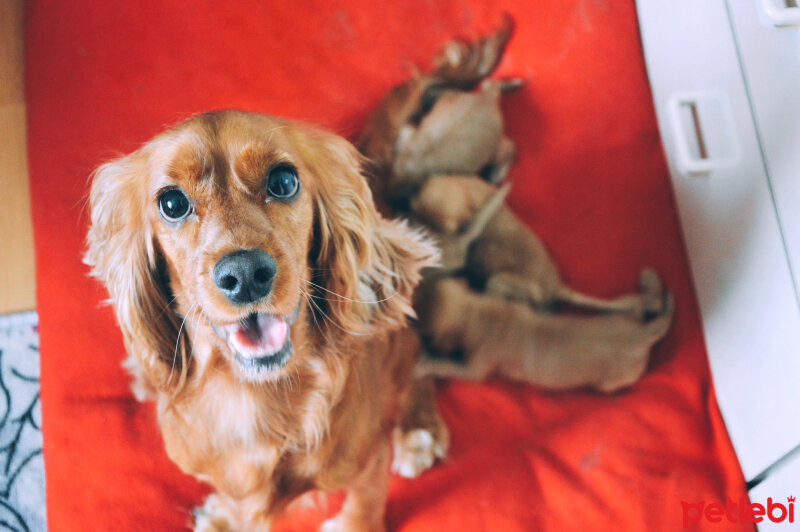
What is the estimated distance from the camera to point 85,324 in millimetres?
1410

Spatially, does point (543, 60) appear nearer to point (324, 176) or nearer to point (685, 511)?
point (324, 176)

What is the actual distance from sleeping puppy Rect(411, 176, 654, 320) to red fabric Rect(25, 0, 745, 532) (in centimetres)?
11

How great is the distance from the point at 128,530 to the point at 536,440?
95 cm

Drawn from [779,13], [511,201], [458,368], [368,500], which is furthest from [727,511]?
[779,13]

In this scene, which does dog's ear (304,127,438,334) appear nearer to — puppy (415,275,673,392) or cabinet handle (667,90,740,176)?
puppy (415,275,673,392)

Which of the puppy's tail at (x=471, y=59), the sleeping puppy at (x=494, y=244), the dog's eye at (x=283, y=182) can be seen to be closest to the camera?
the dog's eye at (x=283, y=182)

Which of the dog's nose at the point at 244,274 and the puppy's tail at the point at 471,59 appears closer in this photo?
the dog's nose at the point at 244,274

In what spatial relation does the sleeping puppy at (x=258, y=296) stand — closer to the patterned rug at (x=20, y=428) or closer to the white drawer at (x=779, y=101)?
the patterned rug at (x=20, y=428)

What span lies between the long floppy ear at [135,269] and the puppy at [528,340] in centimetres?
68

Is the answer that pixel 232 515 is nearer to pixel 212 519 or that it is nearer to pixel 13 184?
pixel 212 519

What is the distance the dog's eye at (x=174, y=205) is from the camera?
0.88m

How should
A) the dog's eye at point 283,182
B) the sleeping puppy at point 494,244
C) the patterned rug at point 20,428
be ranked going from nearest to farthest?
1. the dog's eye at point 283,182
2. the patterned rug at point 20,428
3. the sleeping puppy at point 494,244

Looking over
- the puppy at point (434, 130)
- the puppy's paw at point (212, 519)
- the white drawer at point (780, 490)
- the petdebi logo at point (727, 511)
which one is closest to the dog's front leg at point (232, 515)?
the puppy's paw at point (212, 519)

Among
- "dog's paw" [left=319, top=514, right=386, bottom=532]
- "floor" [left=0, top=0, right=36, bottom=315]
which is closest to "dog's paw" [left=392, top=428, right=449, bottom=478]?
"dog's paw" [left=319, top=514, right=386, bottom=532]
